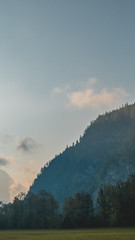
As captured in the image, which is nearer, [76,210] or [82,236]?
[82,236]

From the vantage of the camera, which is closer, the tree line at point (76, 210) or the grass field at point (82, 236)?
the grass field at point (82, 236)

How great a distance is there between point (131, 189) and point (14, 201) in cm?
6687

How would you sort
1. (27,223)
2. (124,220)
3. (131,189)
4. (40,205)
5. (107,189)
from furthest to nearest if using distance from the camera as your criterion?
(40,205) → (27,223) → (107,189) → (131,189) → (124,220)

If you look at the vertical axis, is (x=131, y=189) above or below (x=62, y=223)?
above

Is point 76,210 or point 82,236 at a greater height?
point 76,210

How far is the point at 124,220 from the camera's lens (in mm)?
104000

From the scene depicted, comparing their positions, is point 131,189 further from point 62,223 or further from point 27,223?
point 27,223

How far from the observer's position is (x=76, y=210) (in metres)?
123

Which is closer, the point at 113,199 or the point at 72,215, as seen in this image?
the point at 113,199

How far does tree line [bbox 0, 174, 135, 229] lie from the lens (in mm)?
107938

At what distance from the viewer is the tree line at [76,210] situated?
107938 mm

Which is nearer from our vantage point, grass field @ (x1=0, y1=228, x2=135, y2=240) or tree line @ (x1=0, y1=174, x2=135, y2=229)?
grass field @ (x1=0, y1=228, x2=135, y2=240)

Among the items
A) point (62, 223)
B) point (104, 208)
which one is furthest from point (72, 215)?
point (104, 208)

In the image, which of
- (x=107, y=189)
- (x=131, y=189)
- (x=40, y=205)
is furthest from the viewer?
(x=40, y=205)
